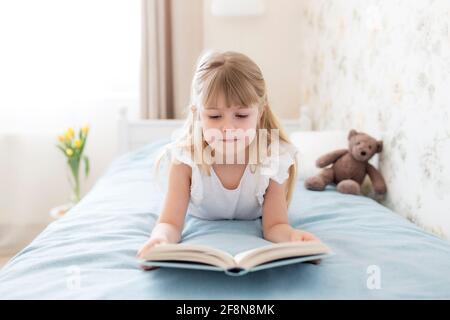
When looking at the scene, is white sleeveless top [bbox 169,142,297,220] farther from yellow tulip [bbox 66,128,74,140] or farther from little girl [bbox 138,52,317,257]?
yellow tulip [bbox 66,128,74,140]

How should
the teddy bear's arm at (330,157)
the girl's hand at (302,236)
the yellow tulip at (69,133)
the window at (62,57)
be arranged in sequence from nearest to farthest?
the girl's hand at (302,236) < the teddy bear's arm at (330,157) < the yellow tulip at (69,133) < the window at (62,57)

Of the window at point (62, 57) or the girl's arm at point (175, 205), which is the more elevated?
the window at point (62, 57)

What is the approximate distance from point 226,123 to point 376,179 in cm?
87

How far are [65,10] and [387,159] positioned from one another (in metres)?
1.90

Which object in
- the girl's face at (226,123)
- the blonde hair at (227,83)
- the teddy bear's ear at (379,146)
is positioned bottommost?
the teddy bear's ear at (379,146)

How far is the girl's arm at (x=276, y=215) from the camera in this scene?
1334mm

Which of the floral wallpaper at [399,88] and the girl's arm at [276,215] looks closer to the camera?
the girl's arm at [276,215]

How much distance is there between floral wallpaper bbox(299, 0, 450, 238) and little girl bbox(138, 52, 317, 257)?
1.41 feet

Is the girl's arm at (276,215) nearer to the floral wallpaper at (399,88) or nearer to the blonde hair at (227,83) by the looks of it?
the blonde hair at (227,83)

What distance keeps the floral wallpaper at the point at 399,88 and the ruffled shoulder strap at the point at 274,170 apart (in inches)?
17.7

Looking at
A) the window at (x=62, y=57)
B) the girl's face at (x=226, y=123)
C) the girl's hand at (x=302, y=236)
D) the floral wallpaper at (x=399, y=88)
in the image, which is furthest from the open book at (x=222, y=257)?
the window at (x=62, y=57)

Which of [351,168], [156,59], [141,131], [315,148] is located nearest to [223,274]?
[351,168]

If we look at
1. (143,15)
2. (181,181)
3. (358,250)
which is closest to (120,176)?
(181,181)

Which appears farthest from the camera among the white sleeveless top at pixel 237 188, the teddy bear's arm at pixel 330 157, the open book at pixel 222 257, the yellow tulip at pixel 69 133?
the yellow tulip at pixel 69 133
